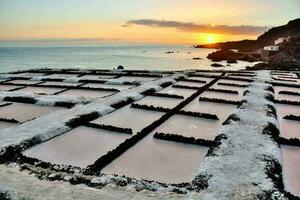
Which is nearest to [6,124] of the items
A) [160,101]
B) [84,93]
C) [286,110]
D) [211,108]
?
[84,93]

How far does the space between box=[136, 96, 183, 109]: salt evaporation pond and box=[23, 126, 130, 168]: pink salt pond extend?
2.00 meters

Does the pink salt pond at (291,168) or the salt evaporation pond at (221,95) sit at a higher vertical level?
the salt evaporation pond at (221,95)

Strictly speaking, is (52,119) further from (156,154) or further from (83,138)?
(156,154)

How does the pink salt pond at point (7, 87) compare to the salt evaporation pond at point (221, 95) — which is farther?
the pink salt pond at point (7, 87)

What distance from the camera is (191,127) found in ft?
16.9

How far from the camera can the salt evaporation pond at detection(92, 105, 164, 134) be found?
5.22 m

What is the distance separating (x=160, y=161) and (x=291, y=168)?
4.95ft

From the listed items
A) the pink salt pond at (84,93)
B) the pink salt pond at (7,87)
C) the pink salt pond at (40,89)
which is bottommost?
the pink salt pond at (84,93)

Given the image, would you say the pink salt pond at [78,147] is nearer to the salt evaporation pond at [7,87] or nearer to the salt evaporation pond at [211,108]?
the salt evaporation pond at [211,108]

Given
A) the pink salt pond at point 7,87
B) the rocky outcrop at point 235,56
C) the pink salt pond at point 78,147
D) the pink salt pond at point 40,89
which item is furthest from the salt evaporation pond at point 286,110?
the rocky outcrop at point 235,56

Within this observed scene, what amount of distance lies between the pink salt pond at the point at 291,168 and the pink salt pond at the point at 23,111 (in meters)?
3.96

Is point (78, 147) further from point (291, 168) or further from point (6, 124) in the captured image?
point (291, 168)

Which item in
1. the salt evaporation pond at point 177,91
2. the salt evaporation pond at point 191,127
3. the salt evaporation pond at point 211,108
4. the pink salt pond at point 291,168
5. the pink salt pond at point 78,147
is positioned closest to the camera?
the pink salt pond at point 291,168

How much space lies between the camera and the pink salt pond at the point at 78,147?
3848 mm
